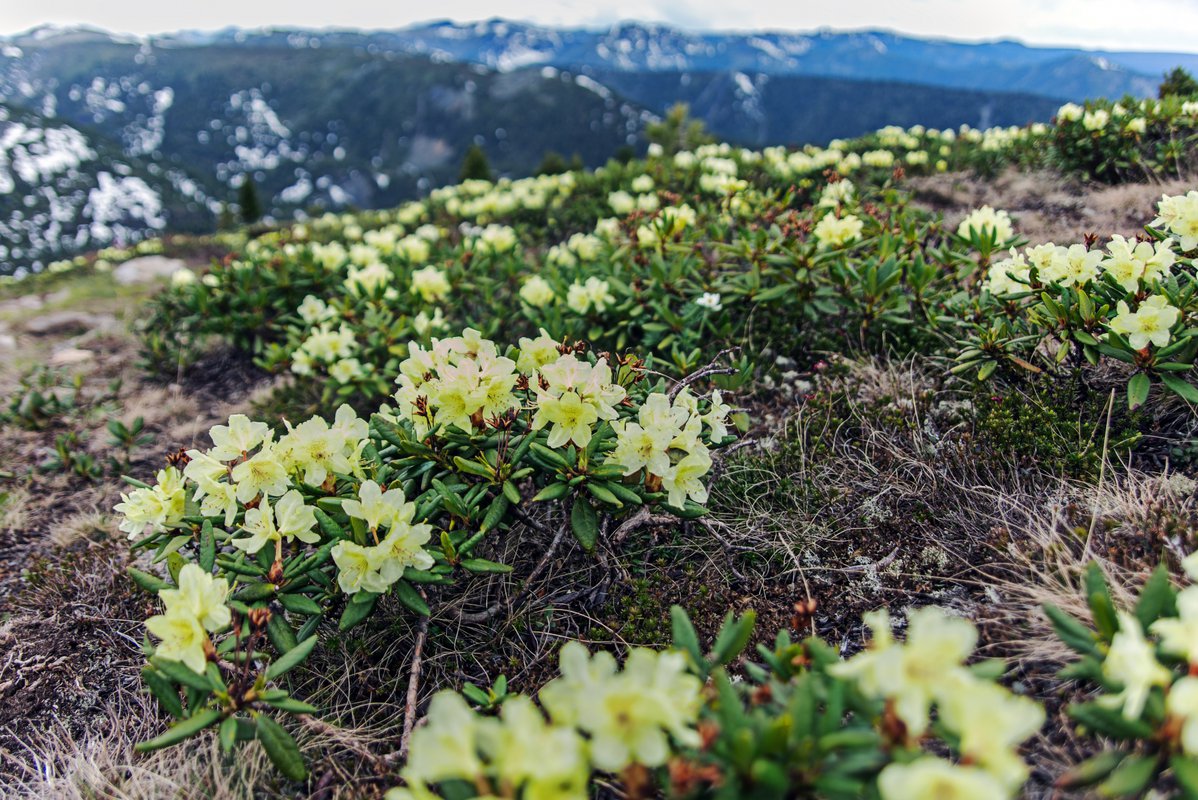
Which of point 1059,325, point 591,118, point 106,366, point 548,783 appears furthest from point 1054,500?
point 591,118

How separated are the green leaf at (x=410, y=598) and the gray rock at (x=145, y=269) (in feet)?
34.2

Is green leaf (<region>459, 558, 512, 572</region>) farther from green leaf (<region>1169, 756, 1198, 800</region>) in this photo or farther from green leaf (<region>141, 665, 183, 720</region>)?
green leaf (<region>1169, 756, 1198, 800</region>)

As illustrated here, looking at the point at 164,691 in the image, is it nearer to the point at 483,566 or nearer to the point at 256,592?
the point at 256,592

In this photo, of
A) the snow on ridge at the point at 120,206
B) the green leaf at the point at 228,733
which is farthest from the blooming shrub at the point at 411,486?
the snow on ridge at the point at 120,206

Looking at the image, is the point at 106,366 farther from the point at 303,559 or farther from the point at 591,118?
the point at 591,118

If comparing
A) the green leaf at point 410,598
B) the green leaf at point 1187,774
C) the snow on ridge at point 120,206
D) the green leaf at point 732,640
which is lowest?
the snow on ridge at point 120,206

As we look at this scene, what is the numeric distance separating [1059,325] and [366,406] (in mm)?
3822

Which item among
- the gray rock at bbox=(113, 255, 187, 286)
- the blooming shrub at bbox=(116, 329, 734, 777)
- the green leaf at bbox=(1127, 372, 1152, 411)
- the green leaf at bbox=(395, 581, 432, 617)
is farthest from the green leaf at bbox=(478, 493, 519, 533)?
the gray rock at bbox=(113, 255, 187, 286)

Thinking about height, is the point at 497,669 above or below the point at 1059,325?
below

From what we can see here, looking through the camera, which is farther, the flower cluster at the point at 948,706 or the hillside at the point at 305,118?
the hillside at the point at 305,118

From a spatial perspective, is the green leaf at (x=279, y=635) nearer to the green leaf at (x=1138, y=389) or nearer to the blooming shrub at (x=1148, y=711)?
the blooming shrub at (x=1148, y=711)

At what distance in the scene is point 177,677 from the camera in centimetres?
169

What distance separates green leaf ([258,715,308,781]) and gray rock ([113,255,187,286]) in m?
10.6

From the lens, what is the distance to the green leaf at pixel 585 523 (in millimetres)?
2174
